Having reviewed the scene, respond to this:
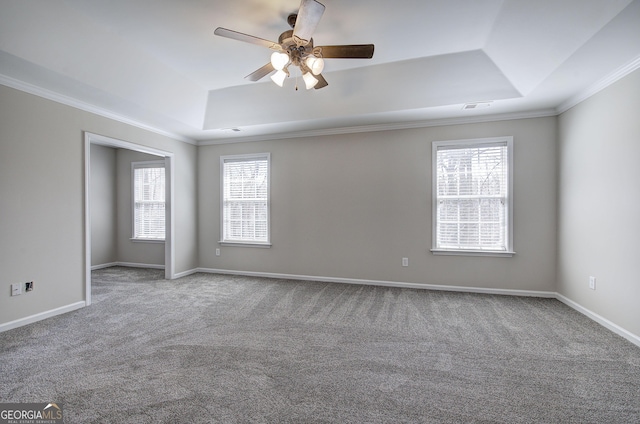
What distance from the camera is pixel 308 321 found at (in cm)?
323

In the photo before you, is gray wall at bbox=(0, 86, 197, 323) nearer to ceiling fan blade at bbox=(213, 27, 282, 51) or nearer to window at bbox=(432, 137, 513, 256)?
ceiling fan blade at bbox=(213, 27, 282, 51)

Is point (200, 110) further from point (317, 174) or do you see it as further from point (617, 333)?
point (617, 333)

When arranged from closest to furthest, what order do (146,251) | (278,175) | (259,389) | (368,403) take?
(368,403) → (259,389) → (278,175) → (146,251)

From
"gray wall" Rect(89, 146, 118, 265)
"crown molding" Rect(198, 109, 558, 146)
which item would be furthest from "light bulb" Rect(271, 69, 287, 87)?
"gray wall" Rect(89, 146, 118, 265)

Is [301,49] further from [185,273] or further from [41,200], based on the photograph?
[185,273]

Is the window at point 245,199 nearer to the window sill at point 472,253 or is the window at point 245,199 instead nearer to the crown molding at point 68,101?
the crown molding at point 68,101

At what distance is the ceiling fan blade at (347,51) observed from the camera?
2.33m

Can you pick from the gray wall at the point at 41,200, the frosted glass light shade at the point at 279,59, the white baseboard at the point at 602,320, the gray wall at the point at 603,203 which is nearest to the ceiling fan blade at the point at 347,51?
the frosted glass light shade at the point at 279,59

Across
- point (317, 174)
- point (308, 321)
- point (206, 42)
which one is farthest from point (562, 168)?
point (206, 42)

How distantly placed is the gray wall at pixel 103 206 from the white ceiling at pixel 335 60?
8.58 feet

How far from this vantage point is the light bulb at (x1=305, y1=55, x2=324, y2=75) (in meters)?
2.47

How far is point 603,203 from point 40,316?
6.30 metres

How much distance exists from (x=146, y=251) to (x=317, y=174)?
4130mm

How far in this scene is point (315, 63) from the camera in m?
2.48
